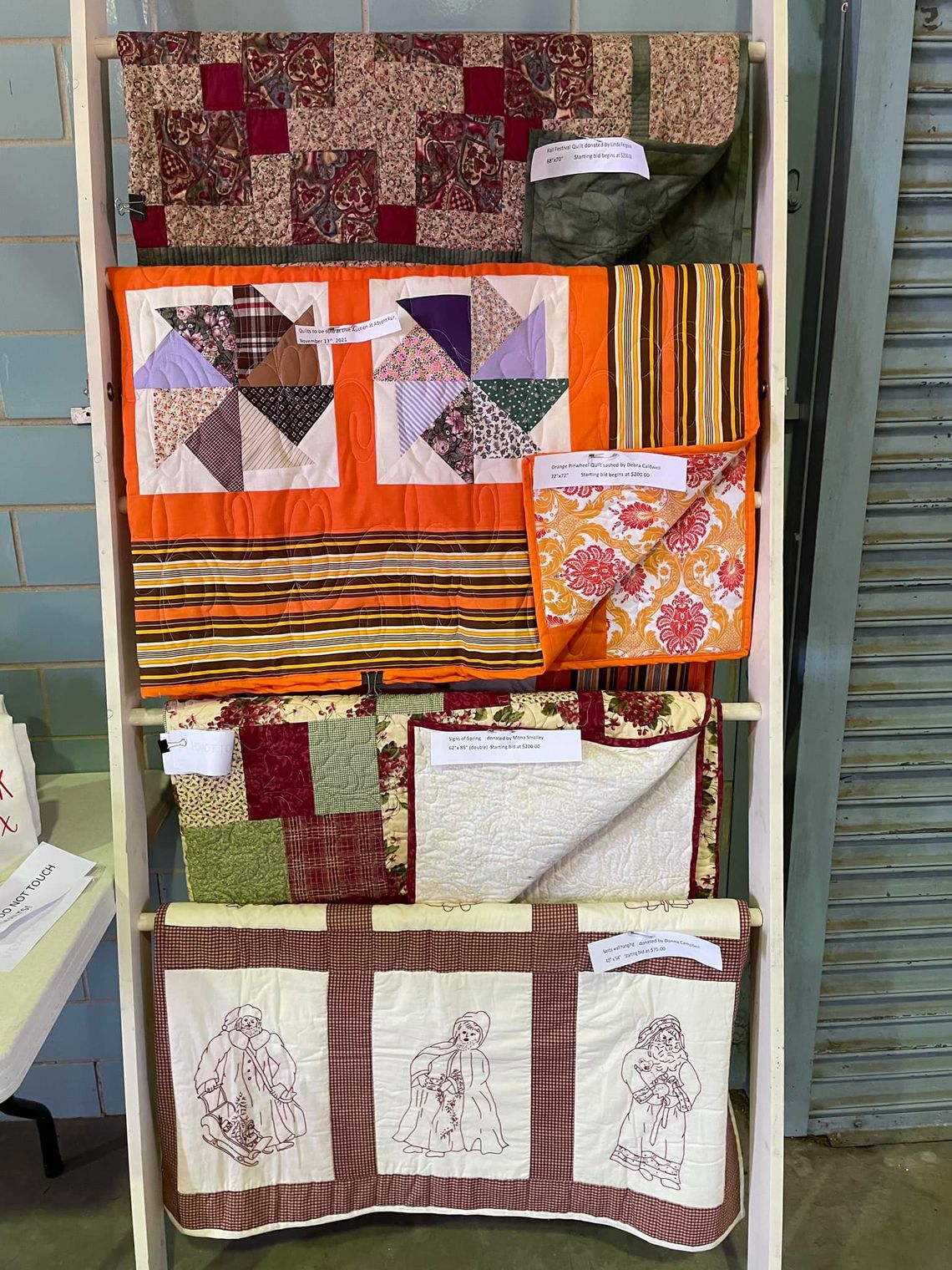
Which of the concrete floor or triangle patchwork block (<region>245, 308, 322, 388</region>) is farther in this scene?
the concrete floor

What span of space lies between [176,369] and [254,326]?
11cm

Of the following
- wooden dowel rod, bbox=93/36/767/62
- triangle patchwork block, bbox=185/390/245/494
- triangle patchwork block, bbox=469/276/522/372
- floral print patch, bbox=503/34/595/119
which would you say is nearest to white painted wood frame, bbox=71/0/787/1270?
wooden dowel rod, bbox=93/36/767/62

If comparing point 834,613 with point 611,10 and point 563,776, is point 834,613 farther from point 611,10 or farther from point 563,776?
point 611,10

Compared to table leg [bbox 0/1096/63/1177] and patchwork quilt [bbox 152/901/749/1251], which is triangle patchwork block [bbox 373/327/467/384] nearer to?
patchwork quilt [bbox 152/901/749/1251]

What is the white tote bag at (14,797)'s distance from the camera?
4.06ft

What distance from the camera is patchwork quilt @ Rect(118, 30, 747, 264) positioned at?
1090mm

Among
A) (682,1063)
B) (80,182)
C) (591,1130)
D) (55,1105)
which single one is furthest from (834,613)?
(55,1105)

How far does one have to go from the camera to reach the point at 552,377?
1.14 m

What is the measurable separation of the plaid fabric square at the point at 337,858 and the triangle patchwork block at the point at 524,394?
1.80 feet

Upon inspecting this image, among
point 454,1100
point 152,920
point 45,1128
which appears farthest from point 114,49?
point 45,1128

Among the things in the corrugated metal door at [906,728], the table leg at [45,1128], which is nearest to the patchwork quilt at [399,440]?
the corrugated metal door at [906,728]

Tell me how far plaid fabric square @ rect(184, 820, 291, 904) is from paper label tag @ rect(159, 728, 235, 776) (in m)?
0.09

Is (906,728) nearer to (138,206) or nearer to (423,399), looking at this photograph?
(423,399)

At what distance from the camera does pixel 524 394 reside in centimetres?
114
